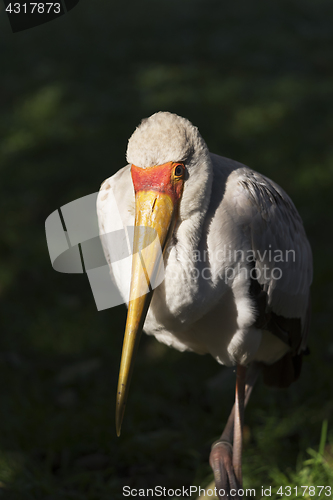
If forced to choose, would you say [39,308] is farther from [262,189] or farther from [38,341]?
[262,189]

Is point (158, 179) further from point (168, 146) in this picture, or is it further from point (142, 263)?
point (142, 263)

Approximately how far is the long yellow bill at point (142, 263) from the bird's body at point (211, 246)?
1cm

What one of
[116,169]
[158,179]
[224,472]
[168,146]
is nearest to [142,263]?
[158,179]

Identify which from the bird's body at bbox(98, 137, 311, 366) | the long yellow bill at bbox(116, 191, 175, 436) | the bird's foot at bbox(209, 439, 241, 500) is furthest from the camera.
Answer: the bird's foot at bbox(209, 439, 241, 500)

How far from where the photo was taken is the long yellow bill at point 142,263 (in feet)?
5.39

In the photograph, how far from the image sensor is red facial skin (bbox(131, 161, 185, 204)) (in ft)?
5.53

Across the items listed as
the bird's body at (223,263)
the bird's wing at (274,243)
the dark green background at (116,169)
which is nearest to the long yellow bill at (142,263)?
the bird's body at (223,263)

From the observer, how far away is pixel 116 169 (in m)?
4.66

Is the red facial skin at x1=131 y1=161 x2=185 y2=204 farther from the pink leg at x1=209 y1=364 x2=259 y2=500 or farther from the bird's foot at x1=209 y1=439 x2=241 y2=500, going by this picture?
the bird's foot at x1=209 y1=439 x2=241 y2=500

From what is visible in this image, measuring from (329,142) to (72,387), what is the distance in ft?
10.7

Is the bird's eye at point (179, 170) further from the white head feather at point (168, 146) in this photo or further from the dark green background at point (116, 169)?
the dark green background at point (116, 169)

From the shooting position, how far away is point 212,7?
7219 millimetres

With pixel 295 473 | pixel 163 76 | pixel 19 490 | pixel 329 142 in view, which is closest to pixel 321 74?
pixel 329 142

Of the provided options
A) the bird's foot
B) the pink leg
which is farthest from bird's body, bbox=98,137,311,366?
the bird's foot
